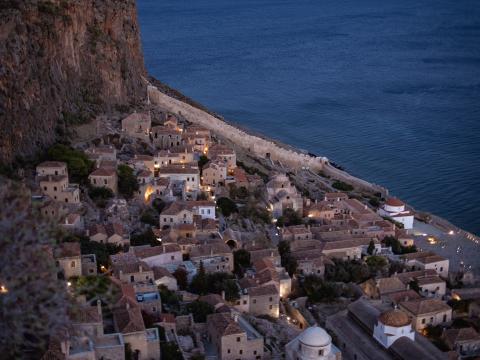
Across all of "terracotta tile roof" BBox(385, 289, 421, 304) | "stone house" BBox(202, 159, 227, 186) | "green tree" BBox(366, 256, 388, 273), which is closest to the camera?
"terracotta tile roof" BBox(385, 289, 421, 304)

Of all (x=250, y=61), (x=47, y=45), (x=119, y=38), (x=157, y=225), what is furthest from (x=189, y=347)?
(x=250, y=61)

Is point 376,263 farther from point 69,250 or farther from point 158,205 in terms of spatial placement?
point 69,250

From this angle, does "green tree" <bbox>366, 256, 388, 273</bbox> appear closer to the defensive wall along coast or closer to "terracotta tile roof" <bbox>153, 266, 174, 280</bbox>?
"terracotta tile roof" <bbox>153, 266, 174, 280</bbox>

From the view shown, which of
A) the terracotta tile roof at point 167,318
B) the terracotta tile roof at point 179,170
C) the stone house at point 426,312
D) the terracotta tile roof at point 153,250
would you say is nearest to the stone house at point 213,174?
the terracotta tile roof at point 179,170

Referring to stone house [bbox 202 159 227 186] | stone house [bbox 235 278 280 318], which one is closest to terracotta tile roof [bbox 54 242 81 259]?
stone house [bbox 235 278 280 318]

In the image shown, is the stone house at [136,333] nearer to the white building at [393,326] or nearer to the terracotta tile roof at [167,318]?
the terracotta tile roof at [167,318]

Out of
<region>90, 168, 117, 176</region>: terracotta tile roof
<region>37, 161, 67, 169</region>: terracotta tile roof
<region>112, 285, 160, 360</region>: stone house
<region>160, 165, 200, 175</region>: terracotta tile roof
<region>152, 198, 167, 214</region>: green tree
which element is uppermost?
<region>37, 161, 67, 169</region>: terracotta tile roof

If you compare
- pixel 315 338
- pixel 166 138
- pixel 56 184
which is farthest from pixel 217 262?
pixel 166 138
